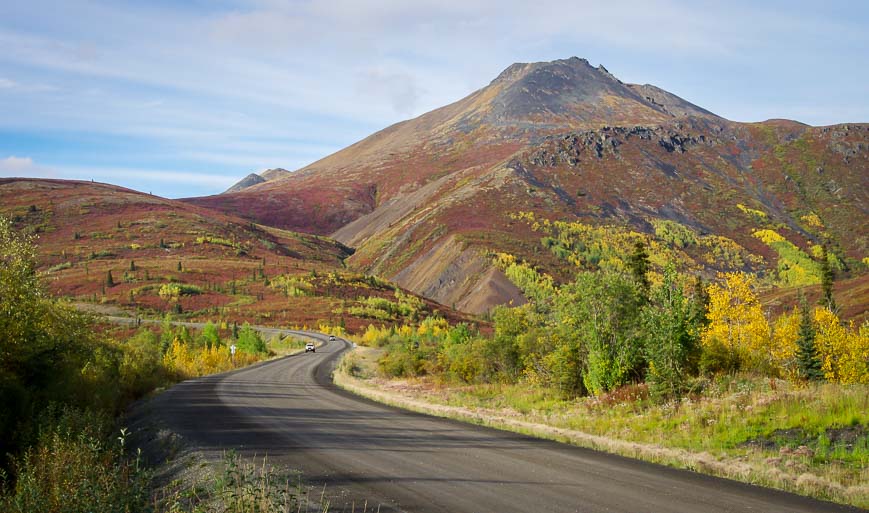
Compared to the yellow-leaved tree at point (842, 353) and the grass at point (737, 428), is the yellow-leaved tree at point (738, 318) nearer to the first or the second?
the yellow-leaved tree at point (842, 353)

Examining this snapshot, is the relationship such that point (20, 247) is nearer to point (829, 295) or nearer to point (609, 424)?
point (609, 424)

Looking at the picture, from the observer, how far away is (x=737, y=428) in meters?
13.5

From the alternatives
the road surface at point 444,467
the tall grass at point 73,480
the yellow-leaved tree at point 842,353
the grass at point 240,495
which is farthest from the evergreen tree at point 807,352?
the tall grass at point 73,480

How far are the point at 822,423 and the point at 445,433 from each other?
8794 mm

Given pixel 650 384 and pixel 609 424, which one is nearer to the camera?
pixel 609 424

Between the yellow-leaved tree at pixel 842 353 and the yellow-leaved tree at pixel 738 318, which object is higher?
the yellow-leaved tree at pixel 738 318

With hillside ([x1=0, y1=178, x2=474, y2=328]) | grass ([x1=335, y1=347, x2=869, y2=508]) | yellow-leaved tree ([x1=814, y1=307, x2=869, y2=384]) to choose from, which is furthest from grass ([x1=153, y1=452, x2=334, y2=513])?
hillside ([x1=0, y1=178, x2=474, y2=328])

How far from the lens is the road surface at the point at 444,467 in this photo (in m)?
9.18

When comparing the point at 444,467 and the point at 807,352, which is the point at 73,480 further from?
the point at 807,352

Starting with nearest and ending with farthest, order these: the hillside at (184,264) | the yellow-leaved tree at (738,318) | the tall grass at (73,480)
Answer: the tall grass at (73,480), the yellow-leaved tree at (738,318), the hillside at (184,264)

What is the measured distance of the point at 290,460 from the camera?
12508 millimetres

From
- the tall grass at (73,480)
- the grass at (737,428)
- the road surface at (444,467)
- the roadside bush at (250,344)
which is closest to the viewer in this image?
the tall grass at (73,480)

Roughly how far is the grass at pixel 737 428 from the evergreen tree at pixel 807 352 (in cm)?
869

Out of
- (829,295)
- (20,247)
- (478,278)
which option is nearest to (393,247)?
(478,278)
